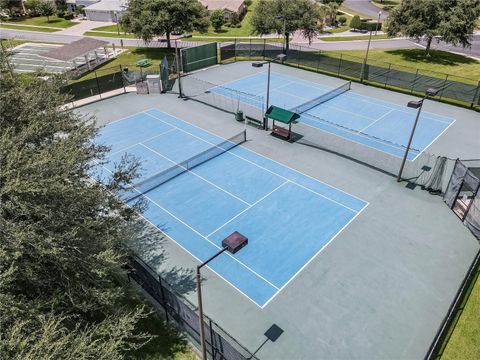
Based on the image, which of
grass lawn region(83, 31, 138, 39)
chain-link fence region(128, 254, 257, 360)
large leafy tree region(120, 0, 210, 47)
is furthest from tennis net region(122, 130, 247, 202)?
grass lawn region(83, 31, 138, 39)

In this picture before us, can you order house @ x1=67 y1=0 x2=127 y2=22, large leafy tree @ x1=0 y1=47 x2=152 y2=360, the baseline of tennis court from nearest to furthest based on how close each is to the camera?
large leafy tree @ x1=0 y1=47 x2=152 y2=360, the baseline of tennis court, house @ x1=67 y1=0 x2=127 y2=22

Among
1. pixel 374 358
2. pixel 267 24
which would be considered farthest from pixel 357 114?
pixel 374 358

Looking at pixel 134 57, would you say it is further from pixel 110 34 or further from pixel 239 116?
pixel 239 116

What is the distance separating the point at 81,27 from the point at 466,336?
8207 cm

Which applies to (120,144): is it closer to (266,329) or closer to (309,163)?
(309,163)

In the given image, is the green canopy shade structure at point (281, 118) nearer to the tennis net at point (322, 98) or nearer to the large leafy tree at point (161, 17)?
the tennis net at point (322, 98)

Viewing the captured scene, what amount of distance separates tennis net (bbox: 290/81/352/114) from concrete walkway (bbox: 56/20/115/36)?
5364 centimetres

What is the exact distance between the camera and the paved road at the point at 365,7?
89000 mm

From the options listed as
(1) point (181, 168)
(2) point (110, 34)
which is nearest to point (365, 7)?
(2) point (110, 34)

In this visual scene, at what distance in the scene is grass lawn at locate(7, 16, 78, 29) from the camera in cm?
7756

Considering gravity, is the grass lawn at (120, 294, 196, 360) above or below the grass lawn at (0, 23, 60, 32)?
below

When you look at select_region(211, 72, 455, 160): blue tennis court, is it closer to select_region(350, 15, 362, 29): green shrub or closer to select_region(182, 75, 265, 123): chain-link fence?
select_region(182, 75, 265, 123): chain-link fence

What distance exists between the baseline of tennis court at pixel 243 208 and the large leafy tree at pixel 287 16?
81.8ft

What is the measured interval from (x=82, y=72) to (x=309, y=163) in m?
33.9
